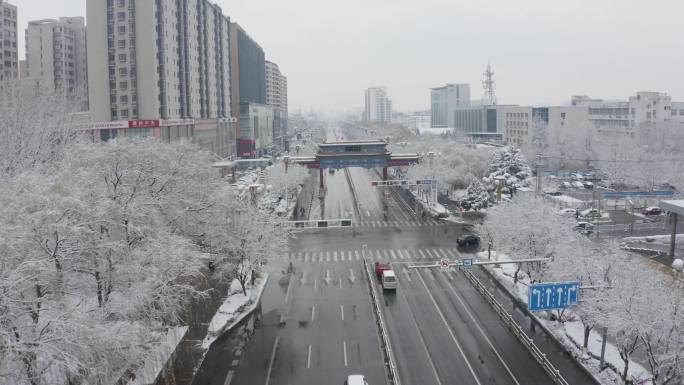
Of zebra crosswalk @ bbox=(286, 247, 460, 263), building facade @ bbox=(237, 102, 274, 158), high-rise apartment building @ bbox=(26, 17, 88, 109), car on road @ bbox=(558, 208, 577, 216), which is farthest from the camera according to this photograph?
building facade @ bbox=(237, 102, 274, 158)

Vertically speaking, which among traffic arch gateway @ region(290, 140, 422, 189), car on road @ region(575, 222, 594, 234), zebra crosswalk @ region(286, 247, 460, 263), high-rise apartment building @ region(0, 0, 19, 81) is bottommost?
zebra crosswalk @ region(286, 247, 460, 263)

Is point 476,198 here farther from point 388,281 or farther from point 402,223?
point 388,281

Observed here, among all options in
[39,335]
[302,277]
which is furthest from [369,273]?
[39,335]

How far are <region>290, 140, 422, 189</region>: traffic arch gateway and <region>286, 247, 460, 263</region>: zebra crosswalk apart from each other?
82.2 ft

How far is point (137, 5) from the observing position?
192ft

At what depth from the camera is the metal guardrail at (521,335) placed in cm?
1947

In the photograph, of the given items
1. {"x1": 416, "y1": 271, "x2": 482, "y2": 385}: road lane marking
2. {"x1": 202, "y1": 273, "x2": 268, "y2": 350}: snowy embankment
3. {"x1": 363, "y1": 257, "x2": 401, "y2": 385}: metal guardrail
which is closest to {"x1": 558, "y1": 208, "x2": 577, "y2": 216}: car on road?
{"x1": 416, "y1": 271, "x2": 482, "y2": 385}: road lane marking

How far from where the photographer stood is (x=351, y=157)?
63188 mm

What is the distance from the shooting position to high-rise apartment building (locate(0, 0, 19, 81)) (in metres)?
81.3

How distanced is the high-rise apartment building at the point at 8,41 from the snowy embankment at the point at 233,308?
70944 millimetres

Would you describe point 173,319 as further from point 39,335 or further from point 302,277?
point 302,277

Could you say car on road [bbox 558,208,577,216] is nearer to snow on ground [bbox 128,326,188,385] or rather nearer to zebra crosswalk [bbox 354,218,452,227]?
zebra crosswalk [bbox 354,218,452,227]

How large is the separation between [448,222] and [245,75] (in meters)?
73.3

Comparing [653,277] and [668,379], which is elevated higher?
[653,277]
